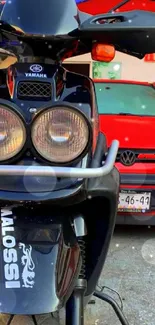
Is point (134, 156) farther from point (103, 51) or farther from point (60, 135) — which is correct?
point (60, 135)

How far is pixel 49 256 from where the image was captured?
5.37ft

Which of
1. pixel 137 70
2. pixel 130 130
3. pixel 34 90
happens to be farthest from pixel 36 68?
pixel 137 70

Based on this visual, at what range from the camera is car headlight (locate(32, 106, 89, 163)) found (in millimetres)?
1616

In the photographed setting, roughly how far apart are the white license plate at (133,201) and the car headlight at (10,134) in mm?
2528

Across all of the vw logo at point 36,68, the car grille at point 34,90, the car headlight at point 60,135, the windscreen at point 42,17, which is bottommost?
the car headlight at point 60,135

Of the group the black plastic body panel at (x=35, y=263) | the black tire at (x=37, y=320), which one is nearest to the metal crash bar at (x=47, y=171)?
the black plastic body panel at (x=35, y=263)

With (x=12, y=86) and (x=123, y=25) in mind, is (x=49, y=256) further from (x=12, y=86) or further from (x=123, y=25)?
(x=123, y=25)

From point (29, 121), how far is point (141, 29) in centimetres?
62

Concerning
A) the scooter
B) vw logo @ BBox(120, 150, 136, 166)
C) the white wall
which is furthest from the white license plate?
the white wall

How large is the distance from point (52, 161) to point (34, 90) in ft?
1.19

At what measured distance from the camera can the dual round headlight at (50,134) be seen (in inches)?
63.6

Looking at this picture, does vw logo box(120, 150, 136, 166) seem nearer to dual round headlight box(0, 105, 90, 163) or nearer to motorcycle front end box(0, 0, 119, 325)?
motorcycle front end box(0, 0, 119, 325)

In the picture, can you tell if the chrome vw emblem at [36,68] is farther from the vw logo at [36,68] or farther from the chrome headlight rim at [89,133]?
the chrome headlight rim at [89,133]

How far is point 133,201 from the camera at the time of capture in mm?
4062
